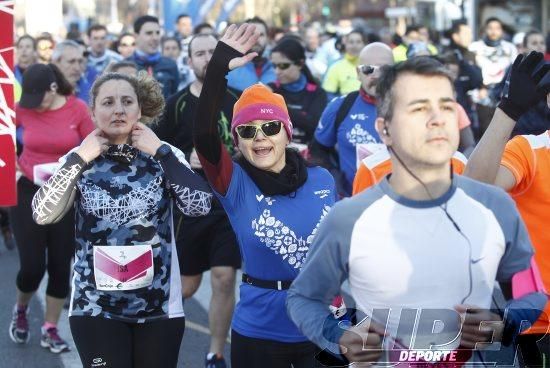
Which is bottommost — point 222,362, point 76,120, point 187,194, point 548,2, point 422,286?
point 548,2

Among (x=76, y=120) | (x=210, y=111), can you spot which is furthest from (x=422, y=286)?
(x=76, y=120)

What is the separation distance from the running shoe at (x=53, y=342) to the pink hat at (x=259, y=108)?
3074mm

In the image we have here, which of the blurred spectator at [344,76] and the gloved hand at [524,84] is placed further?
the blurred spectator at [344,76]

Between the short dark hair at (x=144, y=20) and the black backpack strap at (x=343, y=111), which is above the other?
the black backpack strap at (x=343, y=111)

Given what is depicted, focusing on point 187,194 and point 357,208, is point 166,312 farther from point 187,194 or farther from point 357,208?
point 357,208

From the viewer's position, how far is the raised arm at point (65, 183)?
4.93 m

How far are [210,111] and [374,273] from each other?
155 cm

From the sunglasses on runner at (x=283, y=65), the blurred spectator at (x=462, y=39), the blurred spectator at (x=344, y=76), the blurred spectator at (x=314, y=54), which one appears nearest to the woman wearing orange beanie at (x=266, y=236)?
the sunglasses on runner at (x=283, y=65)

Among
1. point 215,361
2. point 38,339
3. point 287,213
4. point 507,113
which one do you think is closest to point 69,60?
point 38,339

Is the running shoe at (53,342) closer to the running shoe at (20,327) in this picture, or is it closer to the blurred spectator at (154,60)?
the running shoe at (20,327)

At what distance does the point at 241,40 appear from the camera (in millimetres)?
4453

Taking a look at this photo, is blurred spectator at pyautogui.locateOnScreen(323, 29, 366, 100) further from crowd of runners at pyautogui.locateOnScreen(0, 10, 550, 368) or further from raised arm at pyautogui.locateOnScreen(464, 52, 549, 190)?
raised arm at pyautogui.locateOnScreen(464, 52, 549, 190)

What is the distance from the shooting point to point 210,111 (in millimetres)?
4570

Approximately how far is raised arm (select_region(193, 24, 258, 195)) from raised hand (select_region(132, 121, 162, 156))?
1.32 feet
